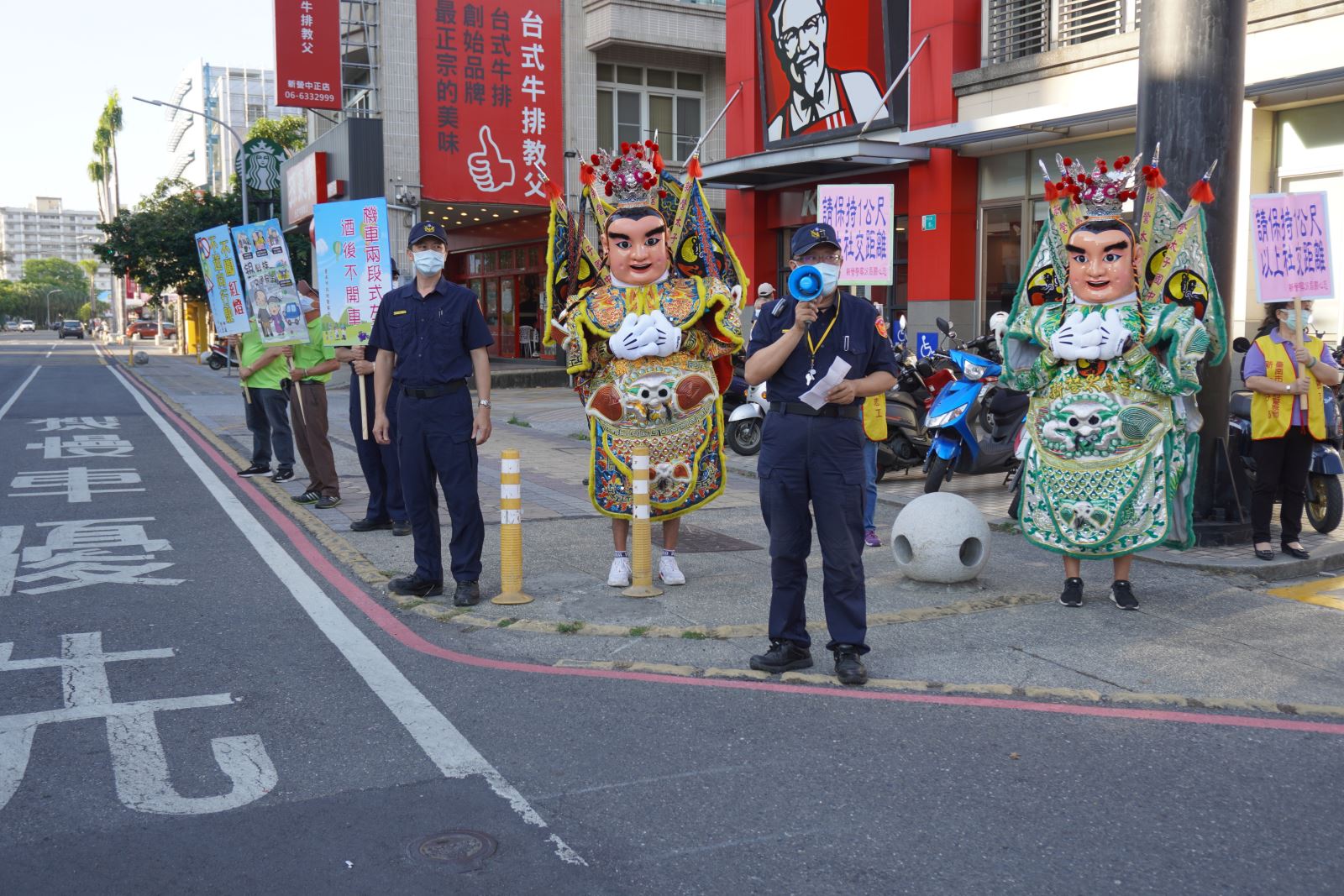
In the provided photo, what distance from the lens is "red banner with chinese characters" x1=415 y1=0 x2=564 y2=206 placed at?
26703 millimetres

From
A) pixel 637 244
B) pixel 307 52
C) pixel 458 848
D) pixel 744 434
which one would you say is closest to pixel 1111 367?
pixel 637 244

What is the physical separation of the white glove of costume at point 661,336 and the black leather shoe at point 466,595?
1.62 m

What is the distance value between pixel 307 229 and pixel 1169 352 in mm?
28153

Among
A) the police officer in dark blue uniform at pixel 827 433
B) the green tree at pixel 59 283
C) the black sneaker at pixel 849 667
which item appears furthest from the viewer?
the green tree at pixel 59 283

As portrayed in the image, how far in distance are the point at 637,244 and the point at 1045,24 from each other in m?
11.0

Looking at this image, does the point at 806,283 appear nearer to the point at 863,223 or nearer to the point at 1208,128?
the point at 1208,128

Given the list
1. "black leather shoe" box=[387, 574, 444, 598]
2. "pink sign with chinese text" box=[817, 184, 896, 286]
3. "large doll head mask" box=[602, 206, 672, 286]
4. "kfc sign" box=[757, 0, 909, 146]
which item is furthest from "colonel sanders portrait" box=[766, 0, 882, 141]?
"black leather shoe" box=[387, 574, 444, 598]

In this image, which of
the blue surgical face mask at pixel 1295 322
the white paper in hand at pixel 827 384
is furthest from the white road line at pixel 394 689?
the blue surgical face mask at pixel 1295 322

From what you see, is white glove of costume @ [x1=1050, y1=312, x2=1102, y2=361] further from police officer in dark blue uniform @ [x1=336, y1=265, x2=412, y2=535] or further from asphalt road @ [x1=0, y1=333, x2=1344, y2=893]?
police officer in dark blue uniform @ [x1=336, y1=265, x2=412, y2=535]

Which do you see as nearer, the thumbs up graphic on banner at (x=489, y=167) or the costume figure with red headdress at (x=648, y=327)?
the costume figure with red headdress at (x=648, y=327)

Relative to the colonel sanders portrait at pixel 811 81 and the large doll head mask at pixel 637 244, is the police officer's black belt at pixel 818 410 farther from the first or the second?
the colonel sanders portrait at pixel 811 81

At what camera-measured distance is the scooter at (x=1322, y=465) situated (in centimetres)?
788

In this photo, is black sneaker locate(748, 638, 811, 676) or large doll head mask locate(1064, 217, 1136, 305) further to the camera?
large doll head mask locate(1064, 217, 1136, 305)

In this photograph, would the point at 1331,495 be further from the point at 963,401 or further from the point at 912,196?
the point at 912,196
